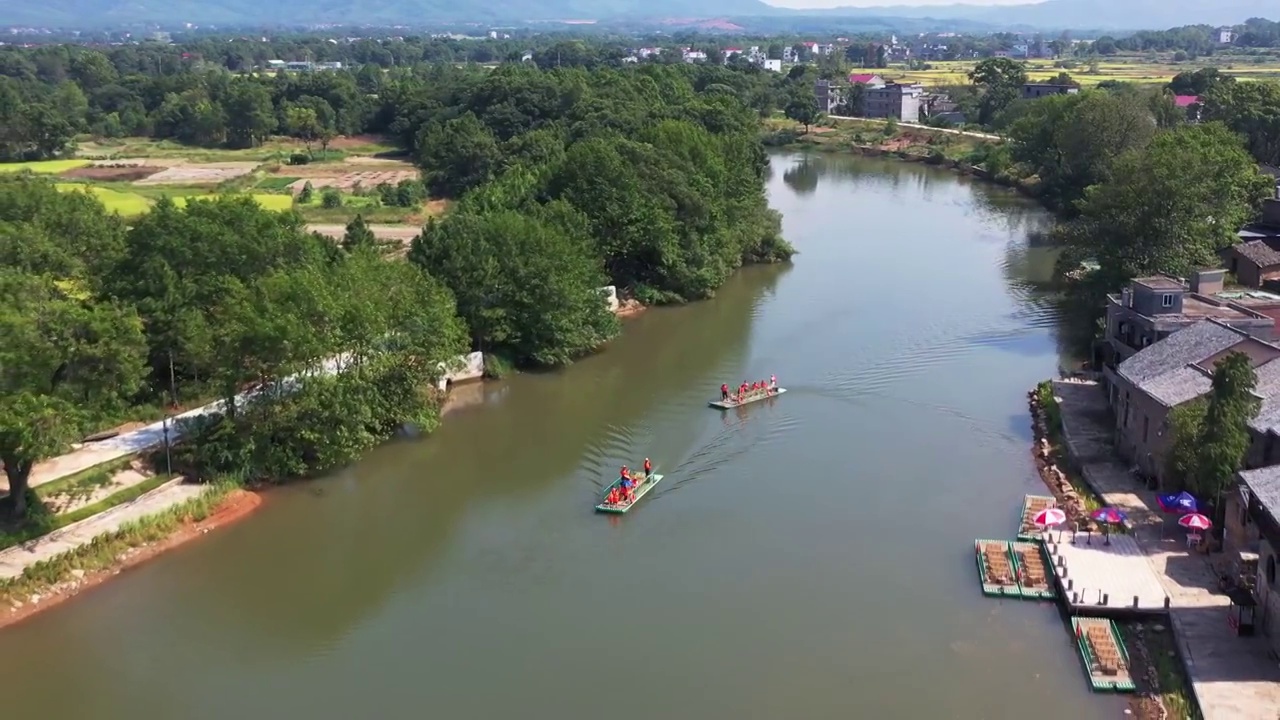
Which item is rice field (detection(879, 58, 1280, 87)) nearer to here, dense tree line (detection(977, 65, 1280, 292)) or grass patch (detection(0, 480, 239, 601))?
dense tree line (detection(977, 65, 1280, 292))

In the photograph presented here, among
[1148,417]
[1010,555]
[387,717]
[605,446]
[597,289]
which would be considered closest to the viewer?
[387,717]

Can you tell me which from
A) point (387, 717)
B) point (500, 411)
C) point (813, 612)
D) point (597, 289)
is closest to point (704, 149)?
point (597, 289)

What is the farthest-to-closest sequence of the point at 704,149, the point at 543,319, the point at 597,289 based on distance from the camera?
the point at 704,149 < the point at 597,289 < the point at 543,319

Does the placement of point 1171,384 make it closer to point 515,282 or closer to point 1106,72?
point 515,282

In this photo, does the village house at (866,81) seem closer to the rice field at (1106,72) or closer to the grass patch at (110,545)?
the rice field at (1106,72)

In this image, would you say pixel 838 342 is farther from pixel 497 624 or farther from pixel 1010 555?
pixel 497 624

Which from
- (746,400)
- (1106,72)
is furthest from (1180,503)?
(1106,72)
